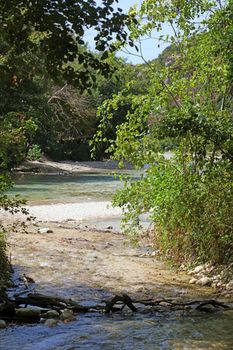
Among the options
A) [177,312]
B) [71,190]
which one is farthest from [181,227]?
[71,190]

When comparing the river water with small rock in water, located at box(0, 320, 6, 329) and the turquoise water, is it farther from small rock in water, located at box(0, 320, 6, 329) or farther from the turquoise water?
the turquoise water

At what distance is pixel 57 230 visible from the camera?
45.8ft

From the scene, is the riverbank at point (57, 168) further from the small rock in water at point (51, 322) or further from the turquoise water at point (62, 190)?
the small rock in water at point (51, 322)

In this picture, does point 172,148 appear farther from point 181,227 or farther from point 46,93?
point 46,93

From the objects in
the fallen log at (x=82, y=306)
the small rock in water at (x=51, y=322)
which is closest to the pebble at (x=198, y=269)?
the fallen log at (x=82, y=306)

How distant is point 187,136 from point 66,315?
3679 millimetres

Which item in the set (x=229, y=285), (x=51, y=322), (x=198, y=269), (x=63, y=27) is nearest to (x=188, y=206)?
(x=198, y=269)

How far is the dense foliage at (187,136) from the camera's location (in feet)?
26.7

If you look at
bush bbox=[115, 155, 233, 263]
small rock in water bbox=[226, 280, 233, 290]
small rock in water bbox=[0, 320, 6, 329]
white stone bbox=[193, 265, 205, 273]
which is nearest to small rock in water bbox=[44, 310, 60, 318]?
small rock in water bbox=[0, 320, 6, 329]

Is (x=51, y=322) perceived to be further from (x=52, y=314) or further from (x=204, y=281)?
(x=204, y=281)

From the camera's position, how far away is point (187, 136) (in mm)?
8445

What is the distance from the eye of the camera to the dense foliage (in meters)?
8.13

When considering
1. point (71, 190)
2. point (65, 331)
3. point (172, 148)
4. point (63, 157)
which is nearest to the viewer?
point (65, 331)

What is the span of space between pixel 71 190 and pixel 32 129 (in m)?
18.8
